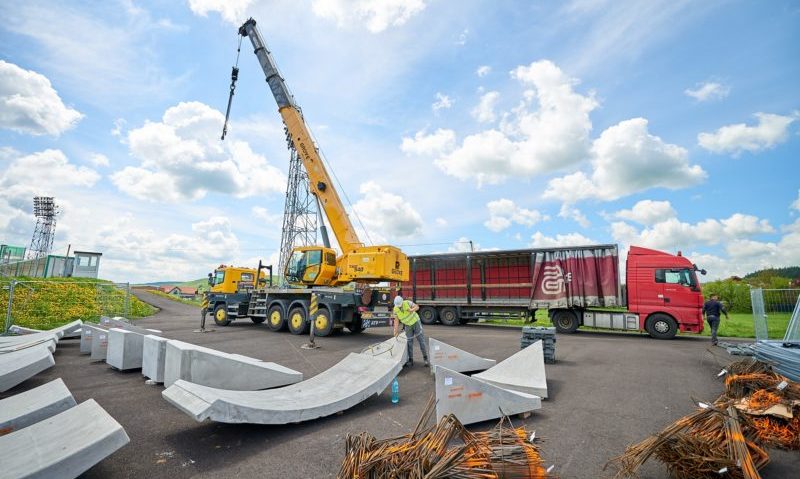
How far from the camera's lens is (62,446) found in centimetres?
263

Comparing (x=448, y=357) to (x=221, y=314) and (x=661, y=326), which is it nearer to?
(x=661, y=326)

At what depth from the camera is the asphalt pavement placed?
3250 millimetres

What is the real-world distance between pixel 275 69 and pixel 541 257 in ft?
45.9

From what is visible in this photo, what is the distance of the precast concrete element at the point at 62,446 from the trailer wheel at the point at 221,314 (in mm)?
12993

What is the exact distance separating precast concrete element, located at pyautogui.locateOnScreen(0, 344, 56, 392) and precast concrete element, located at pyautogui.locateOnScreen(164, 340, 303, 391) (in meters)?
2.05

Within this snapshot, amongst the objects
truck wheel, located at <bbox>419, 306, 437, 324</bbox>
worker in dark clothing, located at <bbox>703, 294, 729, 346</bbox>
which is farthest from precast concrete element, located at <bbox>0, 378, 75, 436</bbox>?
worker in dark clothing, located at <bbox>703, 294, 729, 346</bbox>

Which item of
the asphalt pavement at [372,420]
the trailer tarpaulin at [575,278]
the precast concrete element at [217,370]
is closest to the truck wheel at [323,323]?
the asphalt pavement at [372,420]

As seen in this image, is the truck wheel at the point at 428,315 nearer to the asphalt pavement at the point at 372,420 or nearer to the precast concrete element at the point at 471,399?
the asphalt pavement at the point at 372,420

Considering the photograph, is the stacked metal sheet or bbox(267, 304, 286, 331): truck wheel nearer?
the stacked metal sheet

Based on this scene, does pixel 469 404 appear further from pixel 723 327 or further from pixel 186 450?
pixel 723 327

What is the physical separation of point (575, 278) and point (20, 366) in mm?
15481

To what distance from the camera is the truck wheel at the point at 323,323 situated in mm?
11375

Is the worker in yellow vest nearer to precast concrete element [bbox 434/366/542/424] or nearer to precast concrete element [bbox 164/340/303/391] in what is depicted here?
precast concrete element [bbox 164/340/303/391]

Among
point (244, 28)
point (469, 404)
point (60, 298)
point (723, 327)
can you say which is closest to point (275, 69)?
point (244, 28)
